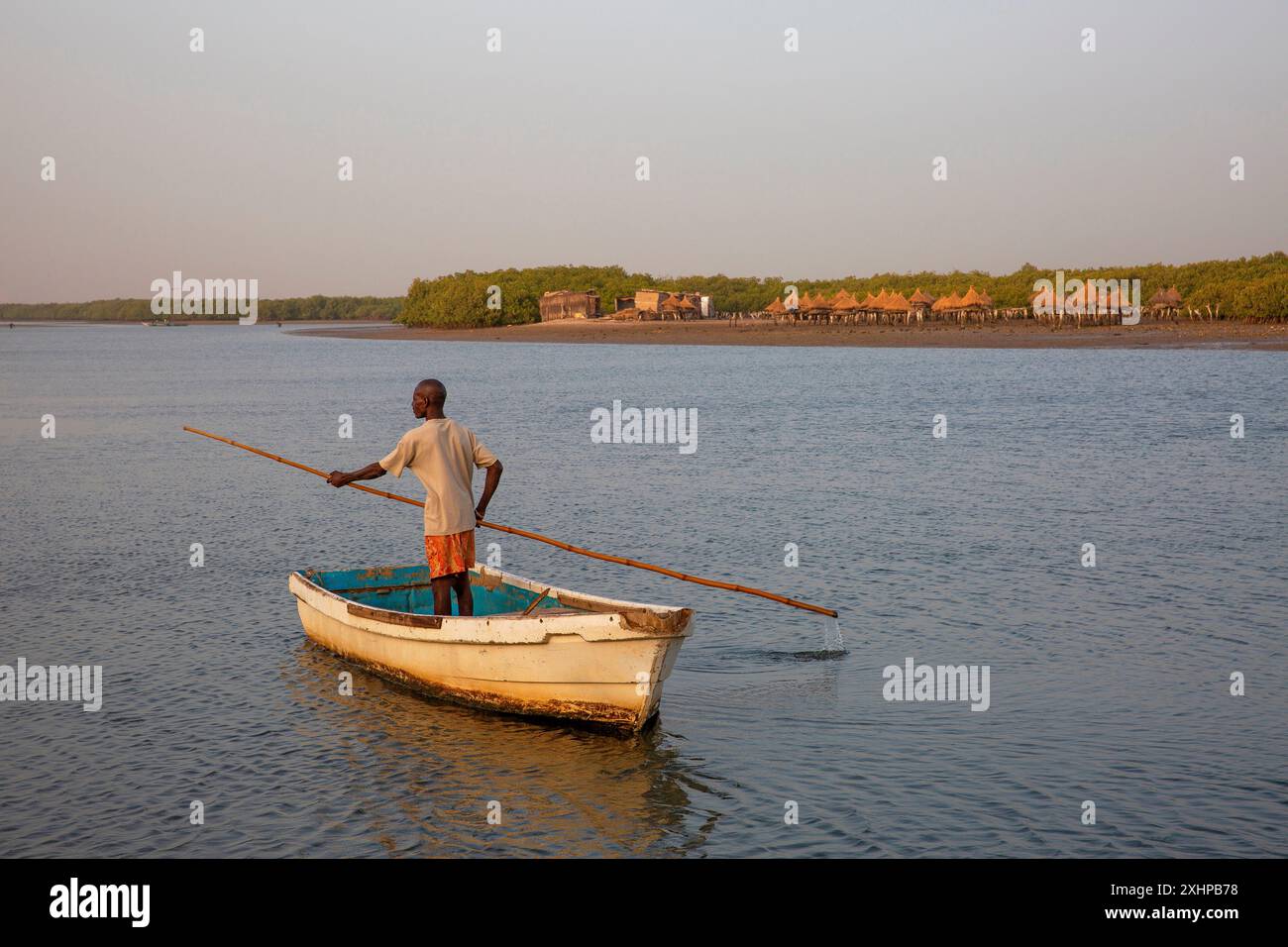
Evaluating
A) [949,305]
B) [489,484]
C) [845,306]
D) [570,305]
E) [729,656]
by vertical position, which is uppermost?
[570,305]

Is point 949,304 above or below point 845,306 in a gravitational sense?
below

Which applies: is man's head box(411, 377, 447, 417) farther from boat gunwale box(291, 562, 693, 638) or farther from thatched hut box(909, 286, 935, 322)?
thatched hut box(909, 286, 935, 322)

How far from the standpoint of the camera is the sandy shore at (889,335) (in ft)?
233

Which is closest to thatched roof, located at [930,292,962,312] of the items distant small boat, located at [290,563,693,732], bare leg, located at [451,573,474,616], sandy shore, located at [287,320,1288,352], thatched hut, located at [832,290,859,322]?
sandy shore, located at [287,320,1288,352]

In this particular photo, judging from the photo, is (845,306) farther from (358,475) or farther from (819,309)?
(358,475)

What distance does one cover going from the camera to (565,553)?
56.7 feet

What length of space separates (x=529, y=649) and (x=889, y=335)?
81645 mm

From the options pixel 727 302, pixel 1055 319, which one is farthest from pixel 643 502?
pixel 727 302

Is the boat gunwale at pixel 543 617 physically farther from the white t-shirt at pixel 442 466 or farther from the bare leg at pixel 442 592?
the white t-shirt at pixel 442 466

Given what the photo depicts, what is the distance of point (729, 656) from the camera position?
39.3 ft

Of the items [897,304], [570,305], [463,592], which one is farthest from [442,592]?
[570,305]

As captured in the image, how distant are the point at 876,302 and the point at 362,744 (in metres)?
91.8

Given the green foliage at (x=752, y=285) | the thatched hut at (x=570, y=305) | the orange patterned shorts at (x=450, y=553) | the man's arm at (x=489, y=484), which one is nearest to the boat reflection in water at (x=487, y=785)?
the orange patterned shorts at (x=450, y=553)
